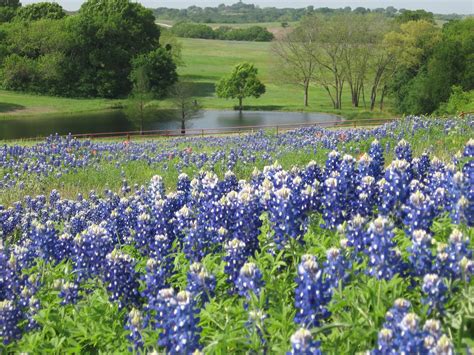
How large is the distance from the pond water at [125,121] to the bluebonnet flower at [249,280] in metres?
56.1

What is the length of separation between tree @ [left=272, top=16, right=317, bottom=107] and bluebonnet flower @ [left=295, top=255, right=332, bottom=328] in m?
76.3

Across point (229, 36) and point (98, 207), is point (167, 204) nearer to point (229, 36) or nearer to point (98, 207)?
point (98, 207)

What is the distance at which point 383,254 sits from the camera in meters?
3.80

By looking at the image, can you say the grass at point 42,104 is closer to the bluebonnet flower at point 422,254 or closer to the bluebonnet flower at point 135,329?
the bluebonnet flower at point 135,329

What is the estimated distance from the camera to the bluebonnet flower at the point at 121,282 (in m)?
4.60

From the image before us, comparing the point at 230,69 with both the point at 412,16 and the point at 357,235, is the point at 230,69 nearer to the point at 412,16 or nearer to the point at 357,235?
the point at 412,16

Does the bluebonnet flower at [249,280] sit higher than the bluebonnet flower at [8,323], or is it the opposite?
the bluebonnet flower at [249,280]

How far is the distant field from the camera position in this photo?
8269cm

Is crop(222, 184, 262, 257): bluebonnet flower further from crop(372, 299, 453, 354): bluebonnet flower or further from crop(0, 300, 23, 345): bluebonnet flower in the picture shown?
crop(372, 299, 453, 354): bluebonnet flower

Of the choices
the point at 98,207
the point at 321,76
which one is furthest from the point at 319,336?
the point at 321,76

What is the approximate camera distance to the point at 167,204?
6.11 m

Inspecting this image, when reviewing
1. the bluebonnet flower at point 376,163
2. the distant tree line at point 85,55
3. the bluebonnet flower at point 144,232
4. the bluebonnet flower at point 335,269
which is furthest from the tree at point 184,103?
the bluebonnet flower at point 335,269

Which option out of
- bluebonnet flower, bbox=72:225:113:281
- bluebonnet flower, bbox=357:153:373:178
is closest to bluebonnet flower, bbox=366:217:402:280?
bluebonnet flower, bbox=357:153:373:178

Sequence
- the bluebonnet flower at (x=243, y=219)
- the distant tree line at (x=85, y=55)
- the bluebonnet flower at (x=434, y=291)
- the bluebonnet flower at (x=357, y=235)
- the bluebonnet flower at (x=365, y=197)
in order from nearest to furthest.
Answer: the bluebonnet flower at (x=434, y=291), the bluebonnet flower at (x=357, y=235), the bluebonnet flower at (x=243, y=219), the bluebonnet flower at (x=365, y=197), the distant tree line at (x=85, y=55)
